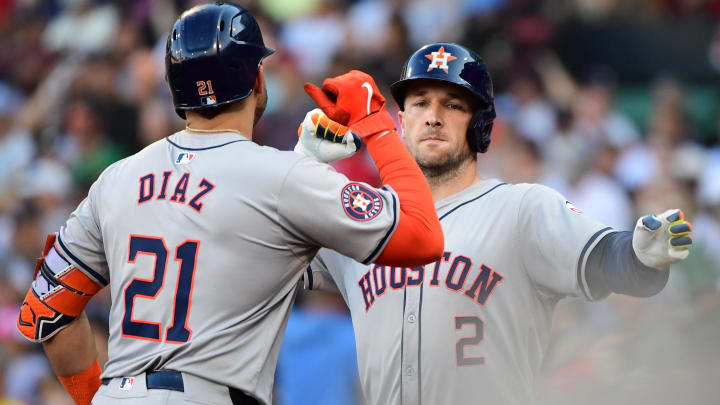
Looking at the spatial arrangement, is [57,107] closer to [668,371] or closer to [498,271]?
[498,271]

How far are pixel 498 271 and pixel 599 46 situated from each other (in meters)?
5.81

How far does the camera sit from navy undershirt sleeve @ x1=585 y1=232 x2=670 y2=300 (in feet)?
10.5

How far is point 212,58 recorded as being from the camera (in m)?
2.97

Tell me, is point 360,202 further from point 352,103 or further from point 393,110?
point 393,110

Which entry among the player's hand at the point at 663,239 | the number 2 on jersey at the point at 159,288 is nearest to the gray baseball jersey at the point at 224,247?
the number 2 on jersey at the point at 159,288

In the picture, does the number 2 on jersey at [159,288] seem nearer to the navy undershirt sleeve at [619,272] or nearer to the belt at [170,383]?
the belt at [170,383]

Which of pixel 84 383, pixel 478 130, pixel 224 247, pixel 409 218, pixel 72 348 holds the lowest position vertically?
pixel 84 383

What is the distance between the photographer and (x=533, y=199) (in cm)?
375

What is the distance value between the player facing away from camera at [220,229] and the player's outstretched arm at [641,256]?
0.69m

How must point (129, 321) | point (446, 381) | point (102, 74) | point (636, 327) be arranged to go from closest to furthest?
point (129, 321)
point (636, 327)
point (446, 381)
point (102, 74)

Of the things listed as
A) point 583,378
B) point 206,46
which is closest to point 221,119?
point 206,46

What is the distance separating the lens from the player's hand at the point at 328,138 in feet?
10.6

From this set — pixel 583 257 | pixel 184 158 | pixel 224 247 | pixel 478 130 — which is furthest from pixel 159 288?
pixel 478 130

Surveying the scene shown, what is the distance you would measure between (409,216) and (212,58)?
0.78 m
